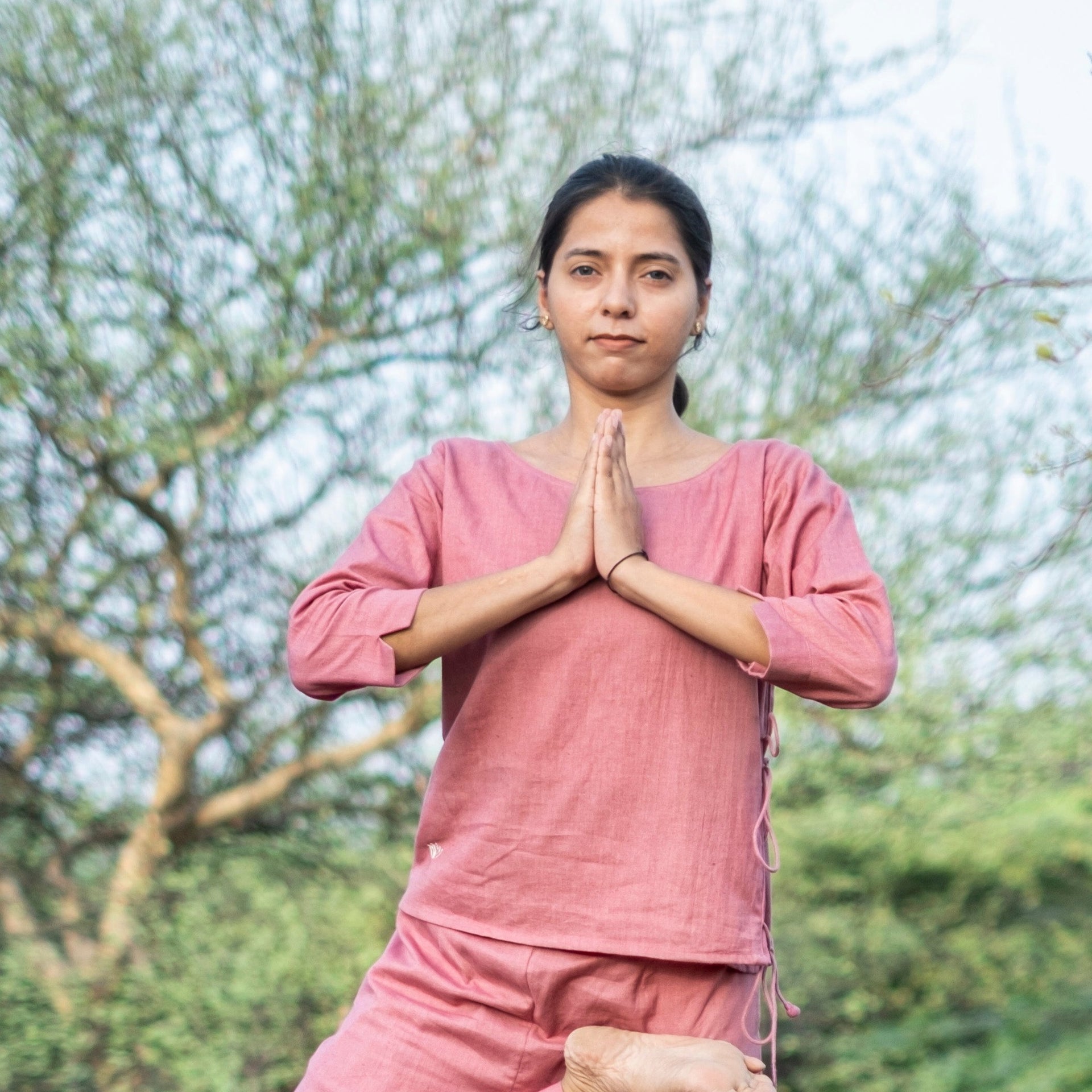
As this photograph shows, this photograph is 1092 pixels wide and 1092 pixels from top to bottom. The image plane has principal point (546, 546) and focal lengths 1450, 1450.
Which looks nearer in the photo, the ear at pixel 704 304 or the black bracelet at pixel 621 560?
the black bracelet at pixel 621 560

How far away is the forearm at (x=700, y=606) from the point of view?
1.25 m

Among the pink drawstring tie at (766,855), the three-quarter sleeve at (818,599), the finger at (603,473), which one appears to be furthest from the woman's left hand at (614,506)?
the pink drawstring tie at (766,855)

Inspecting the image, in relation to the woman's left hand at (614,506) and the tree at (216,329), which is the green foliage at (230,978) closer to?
the tree at (216,329)

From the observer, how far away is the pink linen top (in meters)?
1.28

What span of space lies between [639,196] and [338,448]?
254 centimetres

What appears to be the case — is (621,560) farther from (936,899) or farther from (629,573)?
(936,899)

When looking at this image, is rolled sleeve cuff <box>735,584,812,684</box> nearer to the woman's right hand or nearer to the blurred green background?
the woman's right hand

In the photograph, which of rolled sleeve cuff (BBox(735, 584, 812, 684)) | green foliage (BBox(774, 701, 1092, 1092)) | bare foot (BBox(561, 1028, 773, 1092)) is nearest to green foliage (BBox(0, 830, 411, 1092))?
green foliage (BBox(774, 701, 1092, 1092))

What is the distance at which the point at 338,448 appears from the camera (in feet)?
12.7

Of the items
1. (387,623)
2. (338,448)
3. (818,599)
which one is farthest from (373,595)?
(338,448)

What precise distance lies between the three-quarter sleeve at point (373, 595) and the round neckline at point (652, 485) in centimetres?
8

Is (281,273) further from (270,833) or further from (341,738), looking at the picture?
(270,833)

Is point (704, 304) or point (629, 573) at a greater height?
point (704, 304)

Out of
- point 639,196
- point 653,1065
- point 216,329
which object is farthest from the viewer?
point 216,329
